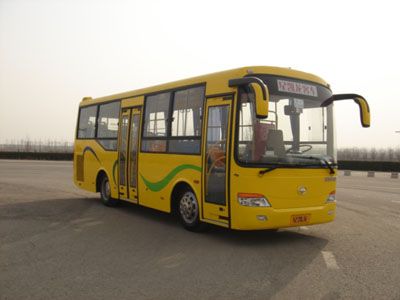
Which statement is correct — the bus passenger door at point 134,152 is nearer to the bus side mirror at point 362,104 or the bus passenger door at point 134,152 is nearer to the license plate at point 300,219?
the license plate at point 300,219

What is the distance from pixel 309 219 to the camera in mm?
8258

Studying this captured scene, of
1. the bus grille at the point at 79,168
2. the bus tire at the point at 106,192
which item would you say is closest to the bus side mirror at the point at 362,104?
the bus tire at the point at 106,192

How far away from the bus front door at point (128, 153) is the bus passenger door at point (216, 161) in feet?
10.2

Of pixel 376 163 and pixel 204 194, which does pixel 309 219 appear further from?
pixel 376 163

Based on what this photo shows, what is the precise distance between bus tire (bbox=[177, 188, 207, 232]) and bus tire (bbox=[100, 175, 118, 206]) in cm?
391

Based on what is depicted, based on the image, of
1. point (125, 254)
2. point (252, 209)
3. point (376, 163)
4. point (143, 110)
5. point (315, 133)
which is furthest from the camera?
point (376, 163)

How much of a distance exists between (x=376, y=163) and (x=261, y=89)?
36.7 metres

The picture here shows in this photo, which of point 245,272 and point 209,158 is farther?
point 209,158

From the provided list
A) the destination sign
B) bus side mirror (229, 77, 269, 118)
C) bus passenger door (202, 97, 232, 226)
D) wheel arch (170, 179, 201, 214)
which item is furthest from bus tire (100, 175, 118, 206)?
bus side mirror (229, 77, 269, 118)

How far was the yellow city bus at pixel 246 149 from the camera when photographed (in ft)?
25.8

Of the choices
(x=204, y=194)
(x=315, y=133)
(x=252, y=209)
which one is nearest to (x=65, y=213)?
(x=204, y=194)

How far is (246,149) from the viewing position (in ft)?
25.9

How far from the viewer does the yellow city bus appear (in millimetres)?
7863

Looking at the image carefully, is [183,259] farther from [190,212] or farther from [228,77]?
[228,77]
